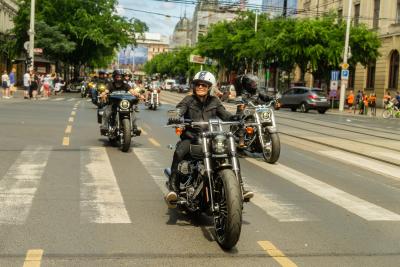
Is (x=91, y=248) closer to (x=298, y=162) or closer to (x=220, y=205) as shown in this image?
(x=220, y=205)

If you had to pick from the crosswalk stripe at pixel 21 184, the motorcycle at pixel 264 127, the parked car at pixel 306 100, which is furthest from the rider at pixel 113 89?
the parked car at pixel 306 100

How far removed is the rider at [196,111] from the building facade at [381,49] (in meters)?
37.4

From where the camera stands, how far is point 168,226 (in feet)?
20.2

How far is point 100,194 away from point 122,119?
4619 millimetres

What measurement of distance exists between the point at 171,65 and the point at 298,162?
385ft

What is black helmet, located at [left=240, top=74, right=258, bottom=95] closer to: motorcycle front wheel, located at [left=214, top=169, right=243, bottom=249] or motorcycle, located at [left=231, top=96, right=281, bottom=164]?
motorcycle, located at [left=231, top=96, right=281, bottom=164]

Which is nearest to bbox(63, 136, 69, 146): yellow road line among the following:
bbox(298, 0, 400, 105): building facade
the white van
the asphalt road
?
the asphalt road

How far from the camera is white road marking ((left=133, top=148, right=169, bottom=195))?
8.66 meters

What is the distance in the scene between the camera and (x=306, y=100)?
3644cm

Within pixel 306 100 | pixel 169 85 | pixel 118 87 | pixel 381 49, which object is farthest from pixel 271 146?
pixel 169 85

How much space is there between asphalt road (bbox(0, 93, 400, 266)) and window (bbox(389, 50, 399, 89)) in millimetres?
33918

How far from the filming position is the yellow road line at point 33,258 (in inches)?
189

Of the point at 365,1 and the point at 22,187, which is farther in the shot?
the point at 365,1

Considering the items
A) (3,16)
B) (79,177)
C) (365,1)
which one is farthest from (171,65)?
(79,177)
